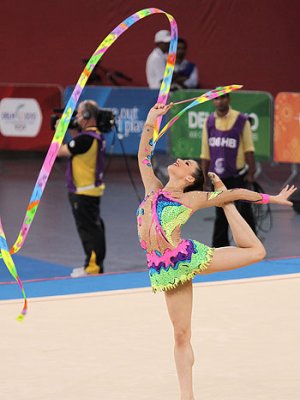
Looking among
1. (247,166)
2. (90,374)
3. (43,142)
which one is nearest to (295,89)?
(43,142)

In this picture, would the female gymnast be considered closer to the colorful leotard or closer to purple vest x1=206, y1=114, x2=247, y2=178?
the colorful leotard

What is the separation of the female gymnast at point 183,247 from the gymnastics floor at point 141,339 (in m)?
0.55

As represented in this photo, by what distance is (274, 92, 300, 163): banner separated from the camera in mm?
14516

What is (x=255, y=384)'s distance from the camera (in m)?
6.94

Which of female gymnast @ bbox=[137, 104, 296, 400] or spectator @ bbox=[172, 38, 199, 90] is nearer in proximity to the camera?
female gymnast @ bbox=[137, 104, 296, 400]

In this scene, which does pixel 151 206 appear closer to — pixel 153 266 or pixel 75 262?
pixel 153 266

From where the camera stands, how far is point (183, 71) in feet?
62.4

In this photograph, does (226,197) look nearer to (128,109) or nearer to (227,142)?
(227,142)

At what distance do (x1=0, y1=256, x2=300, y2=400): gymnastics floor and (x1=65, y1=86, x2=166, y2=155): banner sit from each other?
22.3 feet

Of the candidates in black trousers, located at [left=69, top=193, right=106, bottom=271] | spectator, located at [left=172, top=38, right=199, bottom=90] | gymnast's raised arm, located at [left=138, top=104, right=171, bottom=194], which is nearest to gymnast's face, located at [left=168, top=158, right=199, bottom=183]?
gymnast's raised arm, located at [left=138, top=104, right=171, bottom=194]

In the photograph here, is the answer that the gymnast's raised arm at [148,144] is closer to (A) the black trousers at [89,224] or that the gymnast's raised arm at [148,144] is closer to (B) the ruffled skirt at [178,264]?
(B) the ruffled skirt at [178,264]

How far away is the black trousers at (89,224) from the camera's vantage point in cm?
1109

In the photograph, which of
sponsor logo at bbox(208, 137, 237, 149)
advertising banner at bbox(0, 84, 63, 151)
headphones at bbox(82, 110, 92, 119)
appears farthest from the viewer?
advertising banner at bbox(0, 84, 63, 151)

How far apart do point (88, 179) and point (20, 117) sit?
7.24m
